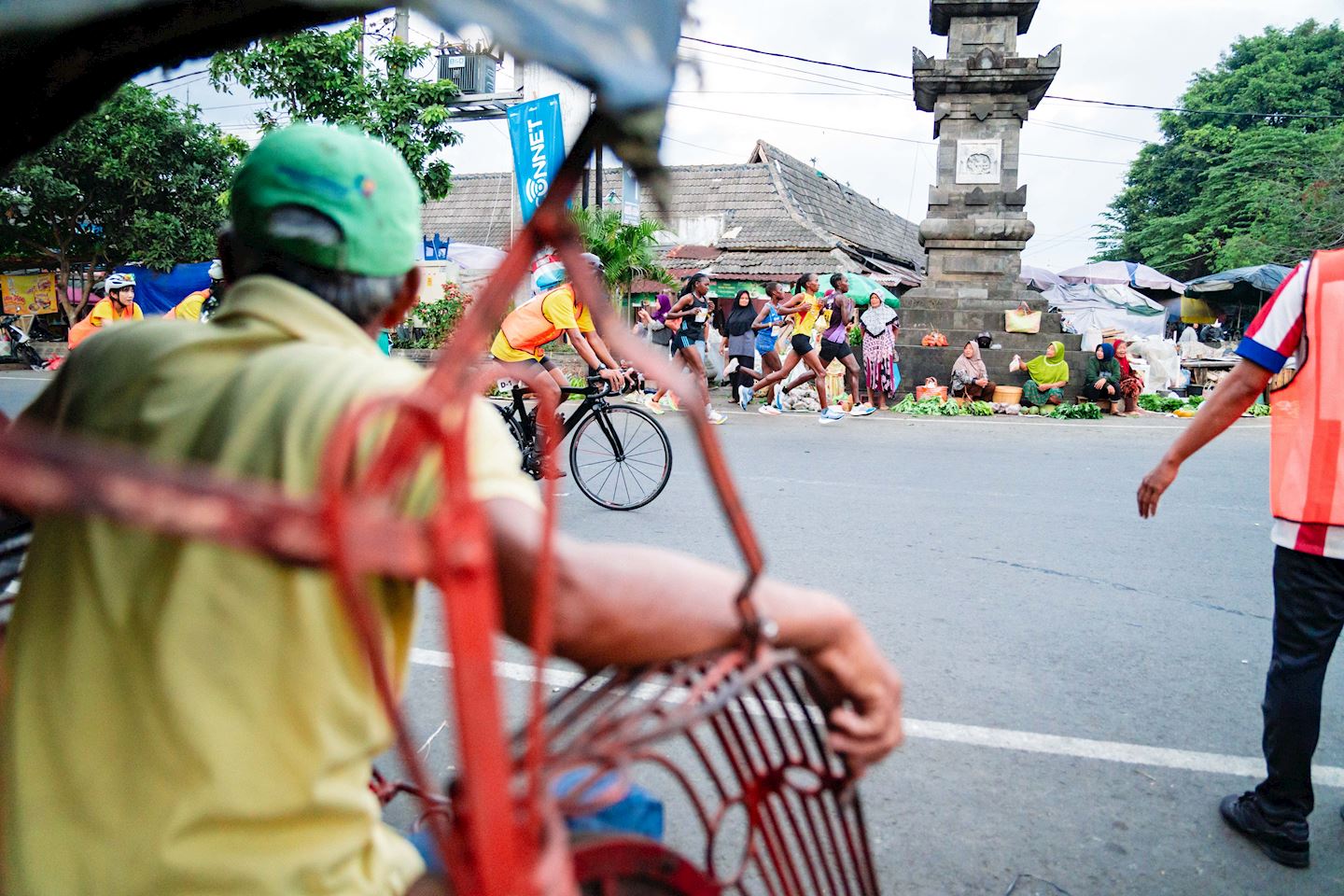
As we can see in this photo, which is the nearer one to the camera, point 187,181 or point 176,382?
point 176,382

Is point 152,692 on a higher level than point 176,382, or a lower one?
lower

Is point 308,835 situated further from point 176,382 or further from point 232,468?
point 176,382

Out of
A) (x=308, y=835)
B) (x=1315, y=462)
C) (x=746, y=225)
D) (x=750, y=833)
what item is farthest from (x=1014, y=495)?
(x=746, y=225)

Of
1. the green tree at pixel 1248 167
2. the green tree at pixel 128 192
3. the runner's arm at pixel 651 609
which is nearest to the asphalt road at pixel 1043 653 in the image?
the runner's arm at pixel 651 609

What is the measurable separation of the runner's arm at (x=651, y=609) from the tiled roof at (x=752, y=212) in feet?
66.0

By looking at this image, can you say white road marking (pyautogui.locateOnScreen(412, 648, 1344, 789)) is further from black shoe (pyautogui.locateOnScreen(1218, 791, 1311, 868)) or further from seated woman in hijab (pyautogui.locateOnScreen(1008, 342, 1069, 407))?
seated woman in hijab (pyautogui.locateOnScreen(1008, 342, 1069, 407))

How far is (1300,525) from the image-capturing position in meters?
2.56

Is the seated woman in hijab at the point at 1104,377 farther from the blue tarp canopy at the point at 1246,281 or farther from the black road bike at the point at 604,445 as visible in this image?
the black road bike at the point at 604,445

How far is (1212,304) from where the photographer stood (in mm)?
29000

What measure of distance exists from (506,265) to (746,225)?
2390cm

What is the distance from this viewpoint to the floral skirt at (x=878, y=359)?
1338 centimetres

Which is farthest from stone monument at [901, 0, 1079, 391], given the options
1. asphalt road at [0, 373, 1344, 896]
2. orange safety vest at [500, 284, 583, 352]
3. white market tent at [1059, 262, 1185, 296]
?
white market tent at [1059, 262, 1185, 296]

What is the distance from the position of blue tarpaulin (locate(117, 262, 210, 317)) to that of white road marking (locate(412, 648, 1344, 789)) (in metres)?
21.9

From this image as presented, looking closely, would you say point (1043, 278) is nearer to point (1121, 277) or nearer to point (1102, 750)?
point (1121, 277)
